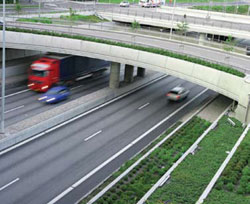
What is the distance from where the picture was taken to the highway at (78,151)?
26.7 metres

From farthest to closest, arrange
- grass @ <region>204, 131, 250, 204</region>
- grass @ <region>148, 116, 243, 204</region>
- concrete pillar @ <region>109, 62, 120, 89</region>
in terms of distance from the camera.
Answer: concrete pillar @ <region>109, 62, 120, 89</region>, grass @ <region>148, 116, 243, 204</region>, grass @ <region>204, 131, 250, 204</region>

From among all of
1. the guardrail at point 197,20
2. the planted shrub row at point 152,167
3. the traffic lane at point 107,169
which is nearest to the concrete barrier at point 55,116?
the traffic lane at point 107,169

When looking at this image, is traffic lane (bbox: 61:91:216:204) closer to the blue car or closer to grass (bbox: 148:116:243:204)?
grass (bbox: 148:116:243:204)

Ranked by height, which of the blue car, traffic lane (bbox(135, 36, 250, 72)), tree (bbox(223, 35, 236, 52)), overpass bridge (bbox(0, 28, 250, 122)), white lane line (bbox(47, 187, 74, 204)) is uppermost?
tree (bbox(223, 35, 236, 52))

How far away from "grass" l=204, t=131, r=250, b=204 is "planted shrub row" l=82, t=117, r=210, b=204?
4.68m

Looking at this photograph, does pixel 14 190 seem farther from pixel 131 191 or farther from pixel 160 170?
pixel 160 170

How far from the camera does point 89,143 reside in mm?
33875

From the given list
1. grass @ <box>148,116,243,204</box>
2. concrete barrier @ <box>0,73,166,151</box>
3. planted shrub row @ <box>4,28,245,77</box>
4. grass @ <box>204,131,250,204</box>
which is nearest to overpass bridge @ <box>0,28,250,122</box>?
planted shrub row @ <box>4,28,245,77</box>

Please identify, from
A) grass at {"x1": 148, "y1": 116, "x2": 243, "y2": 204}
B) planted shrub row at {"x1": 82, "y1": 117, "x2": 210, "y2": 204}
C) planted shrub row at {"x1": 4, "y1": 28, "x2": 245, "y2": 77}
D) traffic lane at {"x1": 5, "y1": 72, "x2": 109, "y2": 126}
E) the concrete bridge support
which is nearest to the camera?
grass at {"x1": 148, "y1": 116, "x2": 243, "y2": 204}

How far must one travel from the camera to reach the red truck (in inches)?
1730

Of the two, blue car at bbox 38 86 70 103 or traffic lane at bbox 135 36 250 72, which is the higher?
traffic lane at bbox 135 36 250 72

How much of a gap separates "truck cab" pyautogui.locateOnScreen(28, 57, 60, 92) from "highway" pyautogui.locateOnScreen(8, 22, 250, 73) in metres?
6.61

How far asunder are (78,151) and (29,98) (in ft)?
44.4

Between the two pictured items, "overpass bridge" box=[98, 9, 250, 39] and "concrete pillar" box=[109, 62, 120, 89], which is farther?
"overpass bridge" box=[98, 9, 250, 39]
